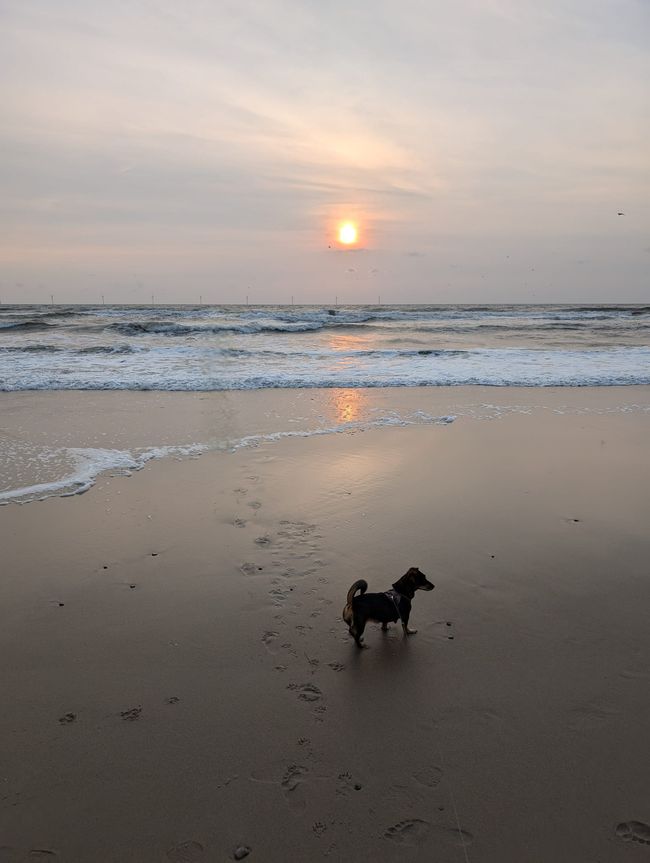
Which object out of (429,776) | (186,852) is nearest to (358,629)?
(429,776)

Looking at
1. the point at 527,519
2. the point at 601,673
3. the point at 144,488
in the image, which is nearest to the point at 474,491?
the point at 527,519

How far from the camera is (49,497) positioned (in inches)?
231

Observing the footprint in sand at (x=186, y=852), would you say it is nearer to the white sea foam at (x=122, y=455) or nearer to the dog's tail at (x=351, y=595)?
the dog's tail at (x=351, y=595)

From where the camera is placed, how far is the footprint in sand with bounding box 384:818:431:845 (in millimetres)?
2268

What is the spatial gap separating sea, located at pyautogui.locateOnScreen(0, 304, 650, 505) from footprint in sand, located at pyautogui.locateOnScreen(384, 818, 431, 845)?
15.8ft

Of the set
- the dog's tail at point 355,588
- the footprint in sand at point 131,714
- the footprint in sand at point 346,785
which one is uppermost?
the dog's tail at point 355,588

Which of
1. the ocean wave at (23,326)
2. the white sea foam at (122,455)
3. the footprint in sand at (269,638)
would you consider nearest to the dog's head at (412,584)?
the footprint in sand at (269,638)

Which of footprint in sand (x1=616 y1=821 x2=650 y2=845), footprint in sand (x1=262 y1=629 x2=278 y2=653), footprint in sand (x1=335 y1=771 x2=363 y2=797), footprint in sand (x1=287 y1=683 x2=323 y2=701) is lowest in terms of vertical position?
footprint in sand (x1=616 y1=821 x2=650 y2=845)

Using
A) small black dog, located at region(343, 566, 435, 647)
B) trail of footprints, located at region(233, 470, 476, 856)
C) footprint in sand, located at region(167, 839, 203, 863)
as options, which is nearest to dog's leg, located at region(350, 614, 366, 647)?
small black dog, located at region(343, 566, 435, 647)

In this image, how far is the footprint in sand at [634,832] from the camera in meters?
2.25

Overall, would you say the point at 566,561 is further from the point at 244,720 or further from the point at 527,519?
the point at 244,720

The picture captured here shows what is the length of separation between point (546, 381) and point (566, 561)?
31.7ft

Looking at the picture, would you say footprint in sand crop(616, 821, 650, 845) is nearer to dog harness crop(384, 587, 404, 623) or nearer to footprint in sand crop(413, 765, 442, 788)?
footprint in sand crop(413, 765, 442, 788)

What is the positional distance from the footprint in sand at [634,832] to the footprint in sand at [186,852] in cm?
165
